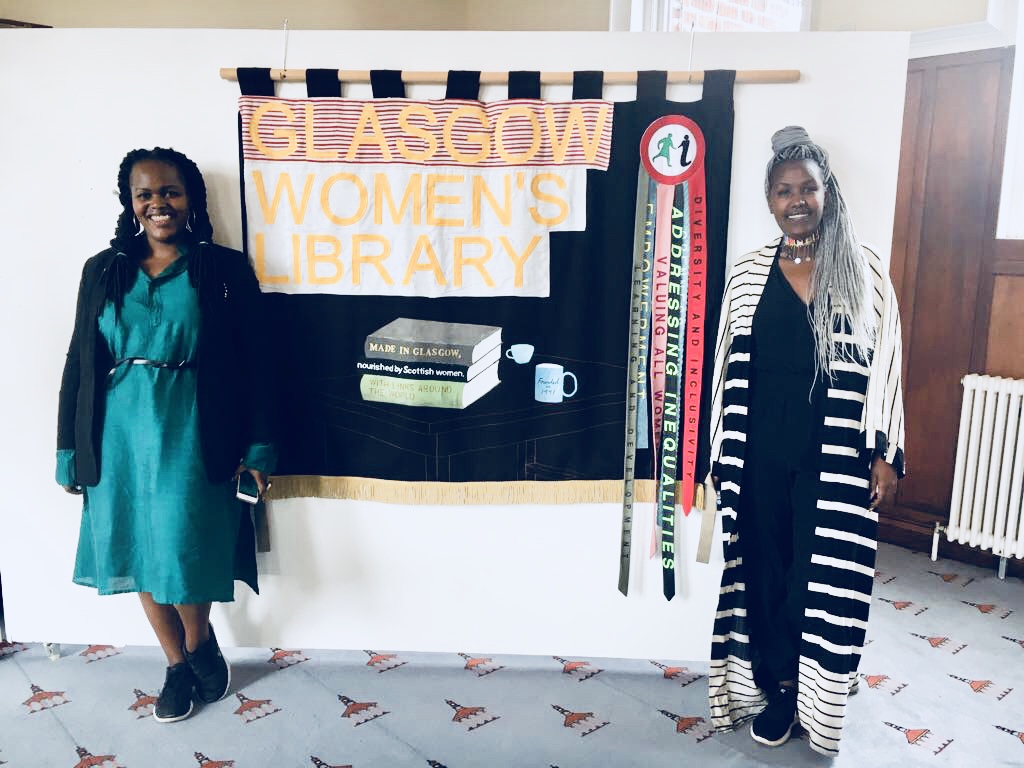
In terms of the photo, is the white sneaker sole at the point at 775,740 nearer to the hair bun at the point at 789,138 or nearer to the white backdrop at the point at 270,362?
the white backdrop at the point at 270,362

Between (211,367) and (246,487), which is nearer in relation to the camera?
(211,367)

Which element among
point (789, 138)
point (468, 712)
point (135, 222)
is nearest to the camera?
point (789, 138)

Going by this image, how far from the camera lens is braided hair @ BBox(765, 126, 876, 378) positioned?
1.98 meters

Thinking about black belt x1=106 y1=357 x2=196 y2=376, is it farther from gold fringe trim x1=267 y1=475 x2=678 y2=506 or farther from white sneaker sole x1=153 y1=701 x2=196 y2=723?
white sneaker sole x1=153 y1=701 x2=196 y2=723

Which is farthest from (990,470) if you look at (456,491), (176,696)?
Result: (176,696)

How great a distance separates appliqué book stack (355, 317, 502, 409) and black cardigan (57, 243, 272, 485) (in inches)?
13.0

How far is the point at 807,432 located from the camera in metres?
2.05

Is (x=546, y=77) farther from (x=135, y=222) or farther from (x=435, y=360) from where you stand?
(x=135, y=222)

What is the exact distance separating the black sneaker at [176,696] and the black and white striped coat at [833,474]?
1501mm

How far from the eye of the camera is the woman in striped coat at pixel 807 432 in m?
2.00

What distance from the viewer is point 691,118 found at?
2.25 meters

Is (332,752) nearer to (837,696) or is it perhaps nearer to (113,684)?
(113,684)

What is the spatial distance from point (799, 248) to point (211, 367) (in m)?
1.54

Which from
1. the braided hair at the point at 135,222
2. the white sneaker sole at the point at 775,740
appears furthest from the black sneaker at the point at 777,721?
the braided hair at the point at 135,222
